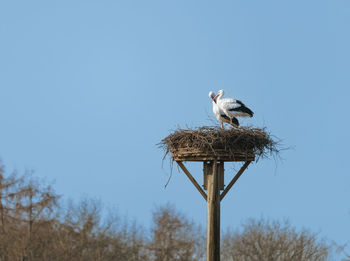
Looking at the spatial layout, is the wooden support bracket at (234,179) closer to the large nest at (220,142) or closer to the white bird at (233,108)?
the large nest at (220,142)

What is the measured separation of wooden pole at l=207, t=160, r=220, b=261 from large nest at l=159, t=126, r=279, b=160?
0.34 m

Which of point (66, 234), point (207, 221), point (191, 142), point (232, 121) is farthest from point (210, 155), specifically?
point (66, 234)

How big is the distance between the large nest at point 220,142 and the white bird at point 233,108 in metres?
1.12

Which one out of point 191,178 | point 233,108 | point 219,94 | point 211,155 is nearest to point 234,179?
point 211,155

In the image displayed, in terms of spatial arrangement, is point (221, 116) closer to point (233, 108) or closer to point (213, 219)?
point (233, 108)

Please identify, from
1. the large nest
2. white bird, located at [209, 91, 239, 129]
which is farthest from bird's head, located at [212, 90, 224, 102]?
the large nest

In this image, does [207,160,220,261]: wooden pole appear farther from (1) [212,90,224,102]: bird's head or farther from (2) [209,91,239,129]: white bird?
(1) [212,90,224,102]: bird's head

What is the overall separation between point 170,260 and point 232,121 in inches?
356

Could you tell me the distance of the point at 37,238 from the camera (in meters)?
16.8

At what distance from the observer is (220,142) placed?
380 inches

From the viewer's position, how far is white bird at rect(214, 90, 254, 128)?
11.4 meters

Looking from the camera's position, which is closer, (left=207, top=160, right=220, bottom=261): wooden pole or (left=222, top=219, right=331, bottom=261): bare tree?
(left=207, top=160, right=220, bottom=261): wooden pole

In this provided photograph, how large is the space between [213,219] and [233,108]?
2.78 m

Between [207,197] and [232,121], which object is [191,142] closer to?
[207,197]
